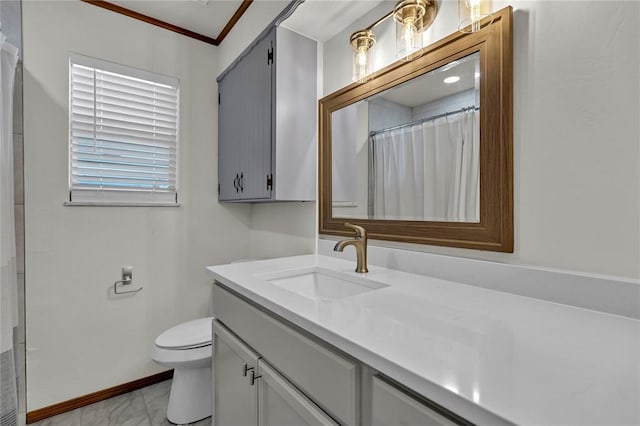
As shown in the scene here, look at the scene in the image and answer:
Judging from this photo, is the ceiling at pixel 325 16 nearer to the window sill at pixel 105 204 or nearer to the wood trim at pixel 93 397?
the window sill at pixel 105 204

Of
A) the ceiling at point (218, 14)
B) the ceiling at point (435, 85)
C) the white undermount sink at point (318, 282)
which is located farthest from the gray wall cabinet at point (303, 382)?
the ceiling at point (218, 14)

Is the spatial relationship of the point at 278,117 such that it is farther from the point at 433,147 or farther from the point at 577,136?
the point at 577,136

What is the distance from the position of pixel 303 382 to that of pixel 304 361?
2.3 inches

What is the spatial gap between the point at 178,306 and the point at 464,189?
2.04 meters

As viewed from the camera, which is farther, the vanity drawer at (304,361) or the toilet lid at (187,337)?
the toilet lid at (187,337)

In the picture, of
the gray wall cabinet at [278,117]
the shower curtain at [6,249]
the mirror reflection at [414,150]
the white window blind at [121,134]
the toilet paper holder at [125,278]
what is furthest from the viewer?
the toilet paper holder at [125,278]

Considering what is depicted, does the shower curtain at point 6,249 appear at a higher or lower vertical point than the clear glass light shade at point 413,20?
lower

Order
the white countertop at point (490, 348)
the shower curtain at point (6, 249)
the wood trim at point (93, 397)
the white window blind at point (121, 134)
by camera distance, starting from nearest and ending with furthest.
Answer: the white countertop at point (490, 348) → the shower curtain at point (6, 249) → the wood trim at point (93, 397) → the white window blind at point (121, 134)

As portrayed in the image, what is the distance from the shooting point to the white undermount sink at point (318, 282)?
1.22 m

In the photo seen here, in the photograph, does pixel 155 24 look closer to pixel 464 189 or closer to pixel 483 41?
pixel 483 41

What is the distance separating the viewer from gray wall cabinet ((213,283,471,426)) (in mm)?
561

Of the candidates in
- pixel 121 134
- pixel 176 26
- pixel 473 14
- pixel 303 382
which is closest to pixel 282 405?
pixel 303 382

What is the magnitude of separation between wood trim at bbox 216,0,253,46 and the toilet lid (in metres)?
2.00

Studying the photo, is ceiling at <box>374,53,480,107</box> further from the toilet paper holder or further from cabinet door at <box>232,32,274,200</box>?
the toilet paper holder
